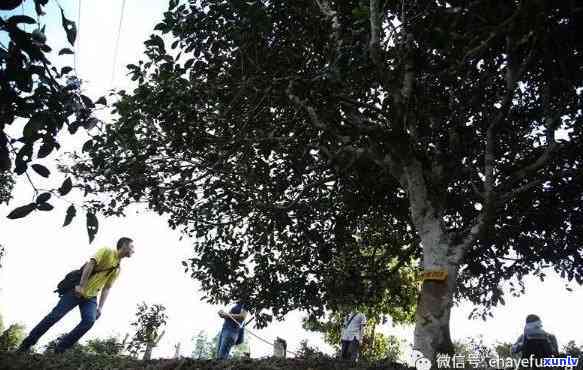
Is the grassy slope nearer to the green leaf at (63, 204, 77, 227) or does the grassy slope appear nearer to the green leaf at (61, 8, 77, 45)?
the green leaf at (63, 204, 77, 227)

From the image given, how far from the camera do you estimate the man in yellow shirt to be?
634 cm

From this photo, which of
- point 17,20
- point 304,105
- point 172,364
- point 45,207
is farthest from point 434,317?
point 17,20

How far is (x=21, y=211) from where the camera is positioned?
184cm

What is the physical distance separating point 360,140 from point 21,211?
711 centimetres

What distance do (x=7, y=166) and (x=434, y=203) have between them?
6355 millimetres

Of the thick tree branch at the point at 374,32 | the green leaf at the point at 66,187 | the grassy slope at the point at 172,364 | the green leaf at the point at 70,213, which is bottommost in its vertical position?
the grassy slope at the point at 172,364

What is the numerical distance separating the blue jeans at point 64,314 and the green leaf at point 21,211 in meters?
5.48

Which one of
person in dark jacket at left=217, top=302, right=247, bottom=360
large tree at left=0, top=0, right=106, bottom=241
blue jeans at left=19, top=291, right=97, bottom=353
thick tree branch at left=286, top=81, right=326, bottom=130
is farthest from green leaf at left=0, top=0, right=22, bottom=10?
person in dark jacket at left=217, top=302, right=247, bottom=360

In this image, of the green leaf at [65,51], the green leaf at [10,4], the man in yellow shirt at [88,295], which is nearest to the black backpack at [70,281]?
the man in yellow shirt at [88,295]

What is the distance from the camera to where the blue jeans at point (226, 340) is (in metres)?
8.80

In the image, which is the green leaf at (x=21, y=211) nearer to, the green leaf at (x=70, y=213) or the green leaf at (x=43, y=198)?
the green leaf at (x=43, y=198)

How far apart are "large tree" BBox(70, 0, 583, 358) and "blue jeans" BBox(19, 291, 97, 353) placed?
2379 millimetres

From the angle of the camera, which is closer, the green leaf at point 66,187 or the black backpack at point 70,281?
the green leaf at point 66,187

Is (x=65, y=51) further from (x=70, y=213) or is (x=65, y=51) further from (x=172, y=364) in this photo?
(x=172, y=364)
